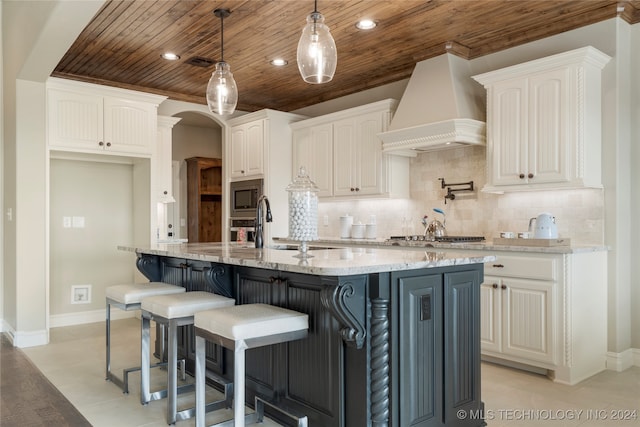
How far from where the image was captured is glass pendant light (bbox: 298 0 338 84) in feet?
8.60

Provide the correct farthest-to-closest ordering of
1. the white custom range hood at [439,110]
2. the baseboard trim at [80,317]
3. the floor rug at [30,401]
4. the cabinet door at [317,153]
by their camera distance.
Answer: the cabinet door at [317,153] → the baseboard trim at [80,317] → the white custom range hood at [439,110] → the floor rug at [30,401]

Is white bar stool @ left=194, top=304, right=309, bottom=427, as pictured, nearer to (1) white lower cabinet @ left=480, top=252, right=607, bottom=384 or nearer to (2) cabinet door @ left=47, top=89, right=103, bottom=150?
(1) white lower cabinet @ left=480, top=252, right=607, bottom=384

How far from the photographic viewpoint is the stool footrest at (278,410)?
243cm

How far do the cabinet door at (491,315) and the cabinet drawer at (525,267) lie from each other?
0.08 meters

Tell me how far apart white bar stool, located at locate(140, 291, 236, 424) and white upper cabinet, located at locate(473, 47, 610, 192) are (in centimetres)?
248

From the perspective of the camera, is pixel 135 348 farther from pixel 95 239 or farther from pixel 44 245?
pixel 95 239

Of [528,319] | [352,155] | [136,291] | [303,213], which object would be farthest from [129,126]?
[528,319]

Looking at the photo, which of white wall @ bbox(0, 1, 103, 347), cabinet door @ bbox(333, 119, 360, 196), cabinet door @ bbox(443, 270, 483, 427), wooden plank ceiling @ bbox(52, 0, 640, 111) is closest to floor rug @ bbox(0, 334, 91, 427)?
white wall @ bbox(0, 1, 103, 347)

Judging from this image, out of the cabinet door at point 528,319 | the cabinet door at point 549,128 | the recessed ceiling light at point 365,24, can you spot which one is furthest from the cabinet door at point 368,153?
the cabinet door at point 528,319

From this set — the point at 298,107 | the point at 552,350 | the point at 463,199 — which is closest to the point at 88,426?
the point at 552,350

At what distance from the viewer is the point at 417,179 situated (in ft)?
16.6

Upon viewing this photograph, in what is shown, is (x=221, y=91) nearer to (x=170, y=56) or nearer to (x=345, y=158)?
(x=170, y=56)

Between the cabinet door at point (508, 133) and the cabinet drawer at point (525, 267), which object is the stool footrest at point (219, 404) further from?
the cabinet door at point (508, 133)

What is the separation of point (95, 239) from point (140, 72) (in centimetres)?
188
